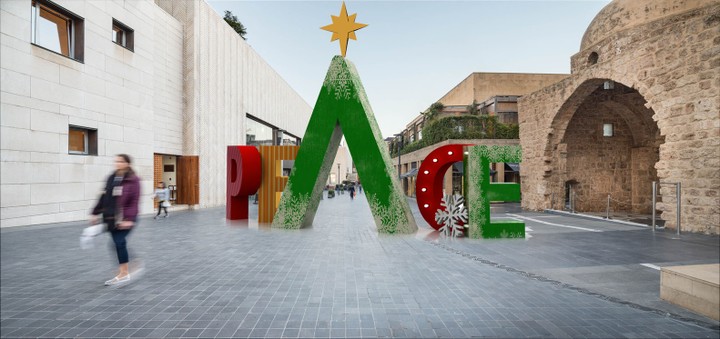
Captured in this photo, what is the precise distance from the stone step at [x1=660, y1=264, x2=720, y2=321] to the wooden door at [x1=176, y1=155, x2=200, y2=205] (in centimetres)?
1883

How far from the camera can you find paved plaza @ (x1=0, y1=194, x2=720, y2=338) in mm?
3432

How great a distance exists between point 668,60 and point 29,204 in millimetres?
20411

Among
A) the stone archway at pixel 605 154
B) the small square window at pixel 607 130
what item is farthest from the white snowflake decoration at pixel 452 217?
the small square window at pixel 607 130

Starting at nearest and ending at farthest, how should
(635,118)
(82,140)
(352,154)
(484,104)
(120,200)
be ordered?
(120,200) < (352,154) < (82,140) < (635,118) < (484,104)

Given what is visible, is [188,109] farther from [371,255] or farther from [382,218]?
[371,255]

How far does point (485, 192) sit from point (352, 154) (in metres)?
3.88

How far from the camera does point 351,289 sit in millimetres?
4609

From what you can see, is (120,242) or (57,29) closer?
(120,242)

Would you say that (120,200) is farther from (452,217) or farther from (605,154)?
(605,154)

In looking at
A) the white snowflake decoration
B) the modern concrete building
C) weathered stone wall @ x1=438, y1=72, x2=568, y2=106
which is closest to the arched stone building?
the white snowflake decoration

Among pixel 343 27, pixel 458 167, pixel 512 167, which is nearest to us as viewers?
pixel 343 27

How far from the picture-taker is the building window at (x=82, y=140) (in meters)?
11.0

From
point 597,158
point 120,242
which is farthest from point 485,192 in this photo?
point 597,158

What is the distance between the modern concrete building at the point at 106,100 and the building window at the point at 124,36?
4 cm
